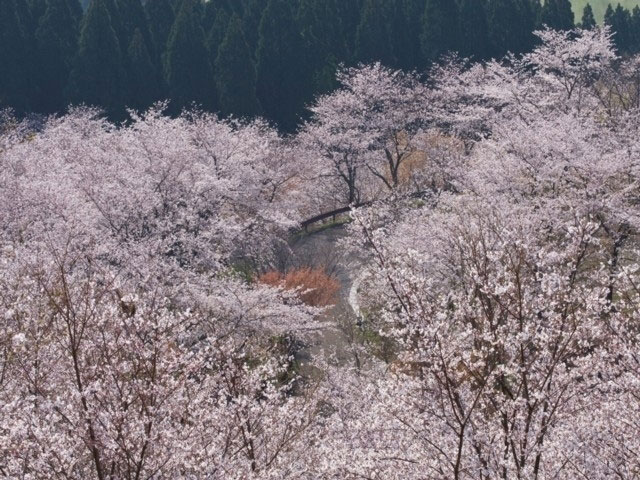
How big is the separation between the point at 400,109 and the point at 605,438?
114 ft

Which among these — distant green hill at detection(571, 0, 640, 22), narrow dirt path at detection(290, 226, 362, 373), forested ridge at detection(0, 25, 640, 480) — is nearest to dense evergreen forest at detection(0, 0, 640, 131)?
forested ridge at detection(0, 25, 640, 480)

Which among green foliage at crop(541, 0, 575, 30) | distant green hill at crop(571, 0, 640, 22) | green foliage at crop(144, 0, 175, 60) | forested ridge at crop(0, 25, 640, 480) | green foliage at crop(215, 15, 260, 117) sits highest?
distant green hill at crop(571, 0, 640, 22)

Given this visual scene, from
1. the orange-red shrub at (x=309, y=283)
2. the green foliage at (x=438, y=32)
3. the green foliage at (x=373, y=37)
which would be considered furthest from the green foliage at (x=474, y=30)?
the orange-red shrub at (x=309, y=283)

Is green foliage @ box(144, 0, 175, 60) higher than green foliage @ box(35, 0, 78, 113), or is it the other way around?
green foliage @ box(144, 0, 175, 60)

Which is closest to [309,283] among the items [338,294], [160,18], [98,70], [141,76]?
[338,294]

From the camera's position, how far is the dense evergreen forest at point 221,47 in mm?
49312

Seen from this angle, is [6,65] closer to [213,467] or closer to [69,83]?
[69,83]

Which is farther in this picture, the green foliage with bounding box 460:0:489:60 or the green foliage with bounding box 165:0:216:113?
the green foliage with bounding box 460:0:489:60

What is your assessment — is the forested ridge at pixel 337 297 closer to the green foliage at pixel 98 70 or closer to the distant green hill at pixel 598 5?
the green foliage at pixel 98 70

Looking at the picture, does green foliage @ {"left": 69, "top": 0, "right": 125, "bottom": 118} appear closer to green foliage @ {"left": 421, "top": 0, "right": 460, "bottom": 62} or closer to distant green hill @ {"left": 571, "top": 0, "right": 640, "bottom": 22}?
green foliage @ {"left": 421, "top": 0, "right": 460, "bottom": 62}

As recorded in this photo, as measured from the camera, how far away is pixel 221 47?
4881 centimetres

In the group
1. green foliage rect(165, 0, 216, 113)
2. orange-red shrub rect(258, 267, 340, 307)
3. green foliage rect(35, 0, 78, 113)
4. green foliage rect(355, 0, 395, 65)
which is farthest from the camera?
green foliage rect(355, 0, 395, 65)

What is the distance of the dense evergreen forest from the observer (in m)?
49.3

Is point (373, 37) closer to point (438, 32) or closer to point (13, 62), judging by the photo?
point (438, 32)
